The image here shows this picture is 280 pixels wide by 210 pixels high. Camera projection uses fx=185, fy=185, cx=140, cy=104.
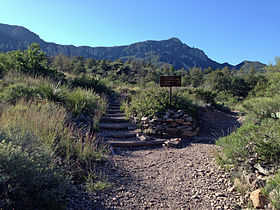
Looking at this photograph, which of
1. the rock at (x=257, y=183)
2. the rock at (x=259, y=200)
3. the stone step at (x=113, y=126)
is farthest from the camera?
the stone step at (x=113, y=126)

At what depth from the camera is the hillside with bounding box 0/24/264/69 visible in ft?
348

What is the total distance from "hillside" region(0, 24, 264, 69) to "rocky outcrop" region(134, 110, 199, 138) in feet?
333

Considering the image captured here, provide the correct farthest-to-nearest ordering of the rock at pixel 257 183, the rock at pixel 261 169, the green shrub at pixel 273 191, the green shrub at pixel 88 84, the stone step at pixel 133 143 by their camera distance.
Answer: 1. the green shrub at pixel 88 84
2. the stone step at pixel 133 143
3. the rock at pixel 261 169
4. the rock at pixel 257 183
5. the green shrub at pixel 273 191

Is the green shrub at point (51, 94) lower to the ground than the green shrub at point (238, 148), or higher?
higher

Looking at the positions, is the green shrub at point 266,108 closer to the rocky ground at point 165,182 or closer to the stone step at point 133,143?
the rocky ground at point 165,182

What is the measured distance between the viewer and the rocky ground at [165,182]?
269 centimetres

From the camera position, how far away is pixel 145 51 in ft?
467

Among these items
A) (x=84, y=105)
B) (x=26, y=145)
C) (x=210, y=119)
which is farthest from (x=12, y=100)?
(x=210, y=119)

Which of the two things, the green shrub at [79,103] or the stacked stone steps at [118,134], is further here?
the green shrub at [79,103]

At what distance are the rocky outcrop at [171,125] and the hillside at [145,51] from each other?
101 metres

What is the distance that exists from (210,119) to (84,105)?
5608 millimetres

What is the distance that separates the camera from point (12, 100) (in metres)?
5.53

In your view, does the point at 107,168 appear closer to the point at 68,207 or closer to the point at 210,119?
the point at 68,207

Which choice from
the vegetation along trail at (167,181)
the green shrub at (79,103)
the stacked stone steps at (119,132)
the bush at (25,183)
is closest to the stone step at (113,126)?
the stacked stone steps at (119,132)
